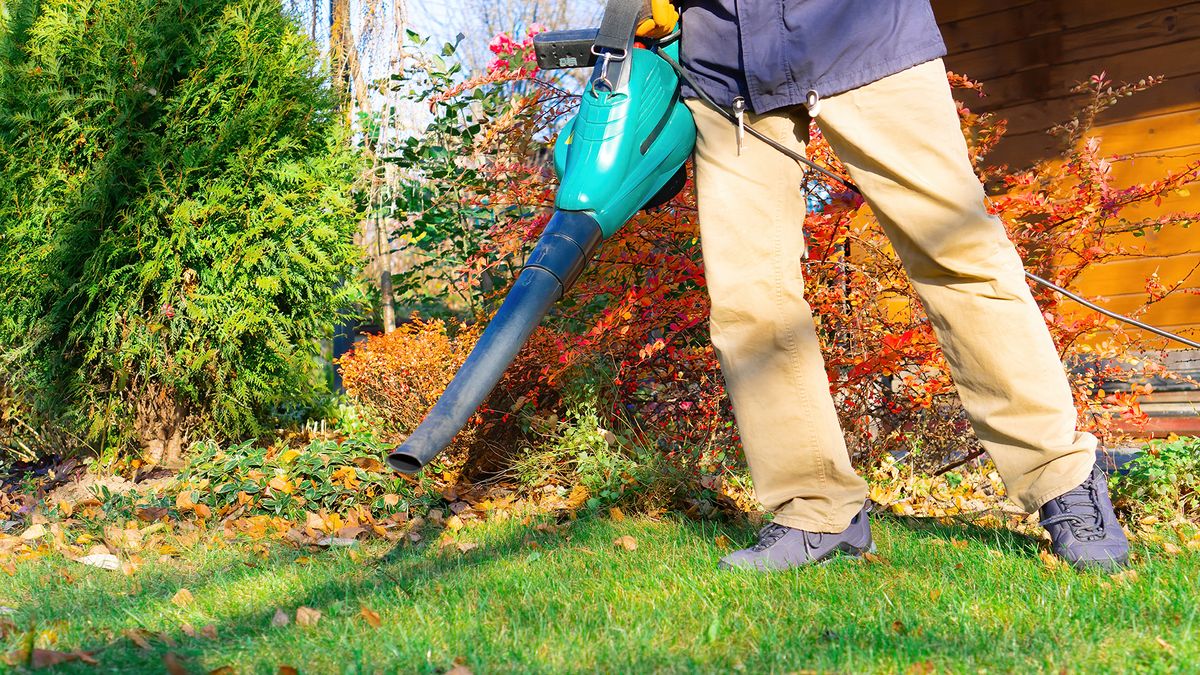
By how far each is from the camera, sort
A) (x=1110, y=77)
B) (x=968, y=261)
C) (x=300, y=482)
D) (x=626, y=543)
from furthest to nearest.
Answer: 1. (x=1110, y=77)
2. (x=300, y=482)
3. (x=626, y=543)
4. (x=968, y=261)

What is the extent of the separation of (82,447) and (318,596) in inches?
118

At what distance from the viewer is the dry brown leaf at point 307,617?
2112 mm

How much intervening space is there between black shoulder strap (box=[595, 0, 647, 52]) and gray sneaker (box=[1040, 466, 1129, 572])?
1.46m

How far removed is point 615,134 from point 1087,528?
1.39 meters

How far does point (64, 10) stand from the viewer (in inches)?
172

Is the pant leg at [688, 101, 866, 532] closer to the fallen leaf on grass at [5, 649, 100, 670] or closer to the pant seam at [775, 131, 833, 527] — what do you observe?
the pant seam at [775, 131, 833, 527]

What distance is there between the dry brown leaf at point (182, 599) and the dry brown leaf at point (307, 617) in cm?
37

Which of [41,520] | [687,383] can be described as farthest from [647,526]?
[41,520]

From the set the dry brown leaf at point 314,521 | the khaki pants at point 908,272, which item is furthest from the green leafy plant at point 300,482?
the khaki pants at point 908,272

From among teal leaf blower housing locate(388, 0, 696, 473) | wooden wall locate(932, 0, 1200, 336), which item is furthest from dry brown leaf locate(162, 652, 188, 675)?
wooden wall locate(932, 0, 1200, 336)

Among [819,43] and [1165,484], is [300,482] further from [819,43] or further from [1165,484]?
[1165,484]

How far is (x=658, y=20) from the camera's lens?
2518 millimetres

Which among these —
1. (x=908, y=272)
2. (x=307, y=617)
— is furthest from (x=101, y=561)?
(x=908, y=272)

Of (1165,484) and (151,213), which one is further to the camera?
(151,213)
